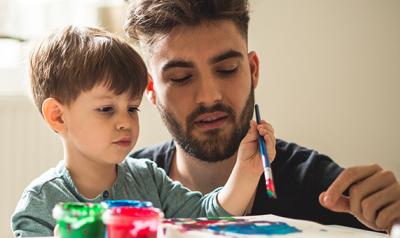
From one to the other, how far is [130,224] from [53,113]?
1.67 ft

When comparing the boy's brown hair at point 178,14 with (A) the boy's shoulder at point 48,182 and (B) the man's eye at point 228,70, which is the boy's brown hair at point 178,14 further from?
(A) the boy's shoulder at point 48,182

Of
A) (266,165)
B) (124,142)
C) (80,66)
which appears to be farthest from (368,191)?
(80,66)

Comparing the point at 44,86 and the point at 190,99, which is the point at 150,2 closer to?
the point at 190,99

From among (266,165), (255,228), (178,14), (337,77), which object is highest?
(337,77)

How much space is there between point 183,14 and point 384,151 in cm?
158

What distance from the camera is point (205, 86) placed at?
1.30 metres

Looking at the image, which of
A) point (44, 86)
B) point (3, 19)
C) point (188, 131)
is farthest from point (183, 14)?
point (3, 19)

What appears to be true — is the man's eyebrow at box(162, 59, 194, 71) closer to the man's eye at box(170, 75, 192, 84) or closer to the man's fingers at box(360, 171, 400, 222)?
the man's eye at box(170, 75, 192, 84)

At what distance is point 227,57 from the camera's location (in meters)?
1.34

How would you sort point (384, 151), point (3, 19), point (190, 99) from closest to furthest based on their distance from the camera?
point (190, 99) < point (3, 19) < point (384, 151)

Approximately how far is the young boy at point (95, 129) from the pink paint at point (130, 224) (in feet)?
1.23

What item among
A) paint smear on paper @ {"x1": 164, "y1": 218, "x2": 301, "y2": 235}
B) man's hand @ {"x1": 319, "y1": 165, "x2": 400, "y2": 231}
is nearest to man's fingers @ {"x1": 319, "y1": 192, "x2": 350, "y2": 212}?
man's hand @ {"x1": 319, "y1": 165, "x2": 400, "y2": 231}

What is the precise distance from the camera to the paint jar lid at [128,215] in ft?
2.03

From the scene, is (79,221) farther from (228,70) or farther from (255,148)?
(228,70)
